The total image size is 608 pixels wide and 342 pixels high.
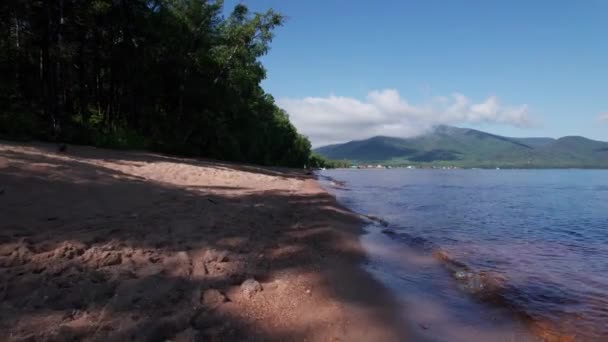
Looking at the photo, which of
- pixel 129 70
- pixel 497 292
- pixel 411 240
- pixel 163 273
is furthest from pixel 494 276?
pixel 129 70

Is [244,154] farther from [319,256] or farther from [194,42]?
[319,256]

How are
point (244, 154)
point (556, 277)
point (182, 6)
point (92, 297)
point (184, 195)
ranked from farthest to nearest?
1. point (244, 154)
2. point (182, 6)
3. point (184, 195)
4. point (556, 277)
5. point (92, 297)

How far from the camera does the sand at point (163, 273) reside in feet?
9.25

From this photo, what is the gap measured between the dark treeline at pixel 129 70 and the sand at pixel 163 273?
11642mm

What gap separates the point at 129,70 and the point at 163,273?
81.1ft

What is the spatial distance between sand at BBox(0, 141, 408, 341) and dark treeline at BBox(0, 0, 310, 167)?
38.2 feet

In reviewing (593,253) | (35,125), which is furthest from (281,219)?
(35,125)

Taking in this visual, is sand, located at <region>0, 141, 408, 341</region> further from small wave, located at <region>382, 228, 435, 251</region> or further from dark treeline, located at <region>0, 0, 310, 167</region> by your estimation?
dark treeline, located at <region>0, 0, 310, 167</region>

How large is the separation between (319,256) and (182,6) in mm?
26858

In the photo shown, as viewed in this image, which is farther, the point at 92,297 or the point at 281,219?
the point at 281,219

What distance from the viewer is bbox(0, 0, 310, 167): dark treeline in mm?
17266

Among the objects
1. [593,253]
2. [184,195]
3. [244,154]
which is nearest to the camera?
[593,253]

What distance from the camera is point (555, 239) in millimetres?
9453

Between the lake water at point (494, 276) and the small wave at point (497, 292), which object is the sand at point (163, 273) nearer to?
the lake water at point (494, 276)
